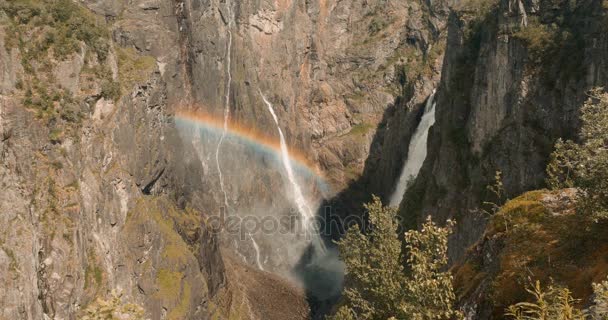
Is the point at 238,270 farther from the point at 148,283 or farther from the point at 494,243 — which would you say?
the point at 494,243

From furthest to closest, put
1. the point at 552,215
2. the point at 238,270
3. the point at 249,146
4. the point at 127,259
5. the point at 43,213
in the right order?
the point at 249,146, the point at 238,270, the point at 127,259, the point at 43,213, the point at 552,215

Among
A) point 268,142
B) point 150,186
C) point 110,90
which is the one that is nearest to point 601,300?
point 110,90

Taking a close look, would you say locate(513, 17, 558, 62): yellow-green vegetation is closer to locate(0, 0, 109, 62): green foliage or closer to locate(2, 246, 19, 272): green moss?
locate(2, 246, 19, 272): green moss

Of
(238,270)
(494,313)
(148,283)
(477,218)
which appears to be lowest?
(238,270)

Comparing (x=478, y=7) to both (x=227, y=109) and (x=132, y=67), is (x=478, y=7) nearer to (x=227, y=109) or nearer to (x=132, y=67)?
(x=132, y=67)

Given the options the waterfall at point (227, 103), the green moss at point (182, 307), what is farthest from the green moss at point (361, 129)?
the green moss at point (182, 307)

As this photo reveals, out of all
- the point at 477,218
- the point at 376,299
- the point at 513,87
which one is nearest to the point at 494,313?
the point at 376,299
